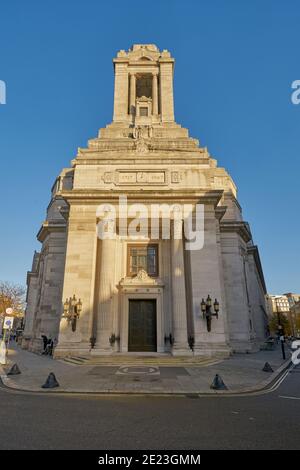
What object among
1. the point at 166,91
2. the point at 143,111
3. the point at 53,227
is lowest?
the point at 53,227

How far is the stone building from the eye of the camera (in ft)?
70.9

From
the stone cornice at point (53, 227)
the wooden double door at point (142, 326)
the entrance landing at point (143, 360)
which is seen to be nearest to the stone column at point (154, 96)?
the stone cornice at point (53, 227)

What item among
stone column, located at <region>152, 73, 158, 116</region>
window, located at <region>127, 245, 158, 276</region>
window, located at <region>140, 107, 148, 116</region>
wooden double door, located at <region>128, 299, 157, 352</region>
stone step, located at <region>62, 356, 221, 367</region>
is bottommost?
stone step, located at <region>62, 356, 221, 367</region>

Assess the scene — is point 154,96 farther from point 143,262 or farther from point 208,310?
point 208,310

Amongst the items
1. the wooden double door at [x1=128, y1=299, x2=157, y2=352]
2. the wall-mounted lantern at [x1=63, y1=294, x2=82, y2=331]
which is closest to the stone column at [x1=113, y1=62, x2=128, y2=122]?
the wooden double door at [x1=128, y1=299, x2=157, y2=352]

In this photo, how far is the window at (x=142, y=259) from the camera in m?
24.9

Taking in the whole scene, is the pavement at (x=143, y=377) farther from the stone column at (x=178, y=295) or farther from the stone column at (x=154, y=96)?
the stone column at (x=154, y=96)

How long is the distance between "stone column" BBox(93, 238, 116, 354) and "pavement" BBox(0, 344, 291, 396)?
6.06 ft

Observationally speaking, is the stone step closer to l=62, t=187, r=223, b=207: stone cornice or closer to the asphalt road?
the asphalt road

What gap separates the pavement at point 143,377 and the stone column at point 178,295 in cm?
174

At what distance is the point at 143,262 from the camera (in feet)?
82.4

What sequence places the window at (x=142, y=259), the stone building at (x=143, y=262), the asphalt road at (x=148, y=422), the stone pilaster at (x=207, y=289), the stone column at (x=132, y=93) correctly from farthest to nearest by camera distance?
the stone column at (x=132, y=93) → the window at (x=142, y=259) → the stone building at (x=143, y=262) → the stone pilaster at (x=207, y=289) → the asphalt road at (x=148, y=422)

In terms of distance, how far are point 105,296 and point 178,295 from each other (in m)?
5.44

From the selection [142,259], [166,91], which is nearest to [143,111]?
[166,91]
